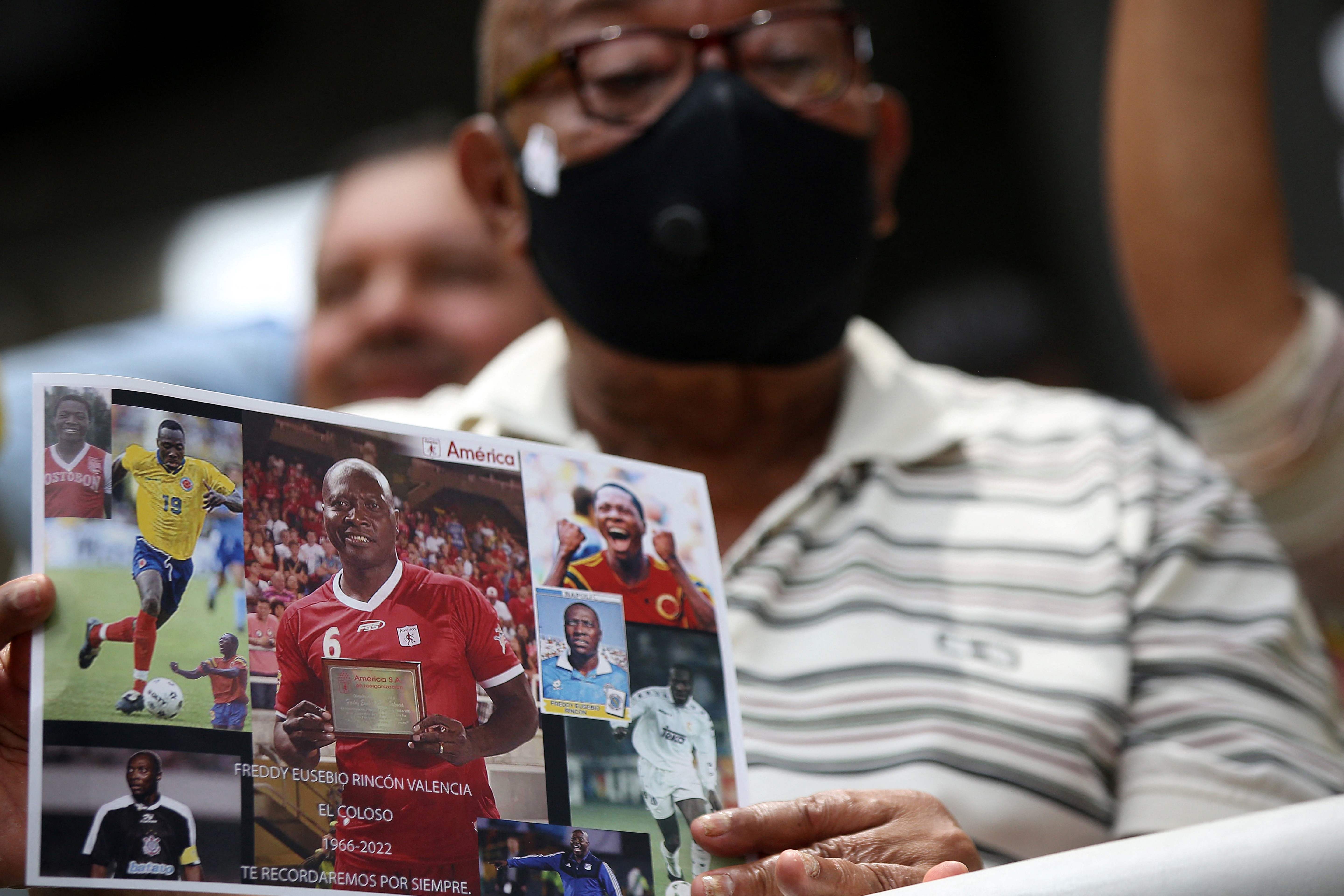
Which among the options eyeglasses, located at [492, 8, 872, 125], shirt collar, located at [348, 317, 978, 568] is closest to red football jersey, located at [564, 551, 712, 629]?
shirt collar, located at [348, 317, 978, 568]

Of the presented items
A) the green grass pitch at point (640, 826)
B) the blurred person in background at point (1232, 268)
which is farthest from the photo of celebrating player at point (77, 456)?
the blurred person in background at point (1232, 268)

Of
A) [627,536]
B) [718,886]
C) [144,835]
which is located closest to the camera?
[144,835]

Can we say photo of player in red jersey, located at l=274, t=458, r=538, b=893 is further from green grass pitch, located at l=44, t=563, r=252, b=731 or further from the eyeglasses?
the eyeglasses

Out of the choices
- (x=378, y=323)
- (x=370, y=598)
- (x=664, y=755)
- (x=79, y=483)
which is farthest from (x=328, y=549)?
(x=378, y=323)

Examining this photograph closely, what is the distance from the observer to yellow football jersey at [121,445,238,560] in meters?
0.75

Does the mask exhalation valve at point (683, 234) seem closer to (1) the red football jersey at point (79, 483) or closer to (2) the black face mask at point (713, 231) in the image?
(2) the black face mask at point (713, 231)

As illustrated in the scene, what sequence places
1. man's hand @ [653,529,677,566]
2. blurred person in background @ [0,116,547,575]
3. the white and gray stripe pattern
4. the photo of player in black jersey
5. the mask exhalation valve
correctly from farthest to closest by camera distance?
blurred person in background @ [0,116,547,575] → the mask exhalation valve → the white and gray stripe pattern → man's hand @ [653,529,677,566] → the photo of player in black jersey

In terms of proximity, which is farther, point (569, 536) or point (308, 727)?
point (569, 536)

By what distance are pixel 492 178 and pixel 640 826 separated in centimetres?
86

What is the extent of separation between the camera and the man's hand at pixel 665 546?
91 centimetres

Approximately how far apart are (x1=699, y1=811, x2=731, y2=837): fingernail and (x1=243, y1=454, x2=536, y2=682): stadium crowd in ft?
0.44

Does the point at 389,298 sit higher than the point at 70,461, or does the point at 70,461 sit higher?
the point at 389,298

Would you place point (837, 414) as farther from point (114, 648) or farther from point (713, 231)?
point (114, 648)

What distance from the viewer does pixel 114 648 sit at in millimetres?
724
